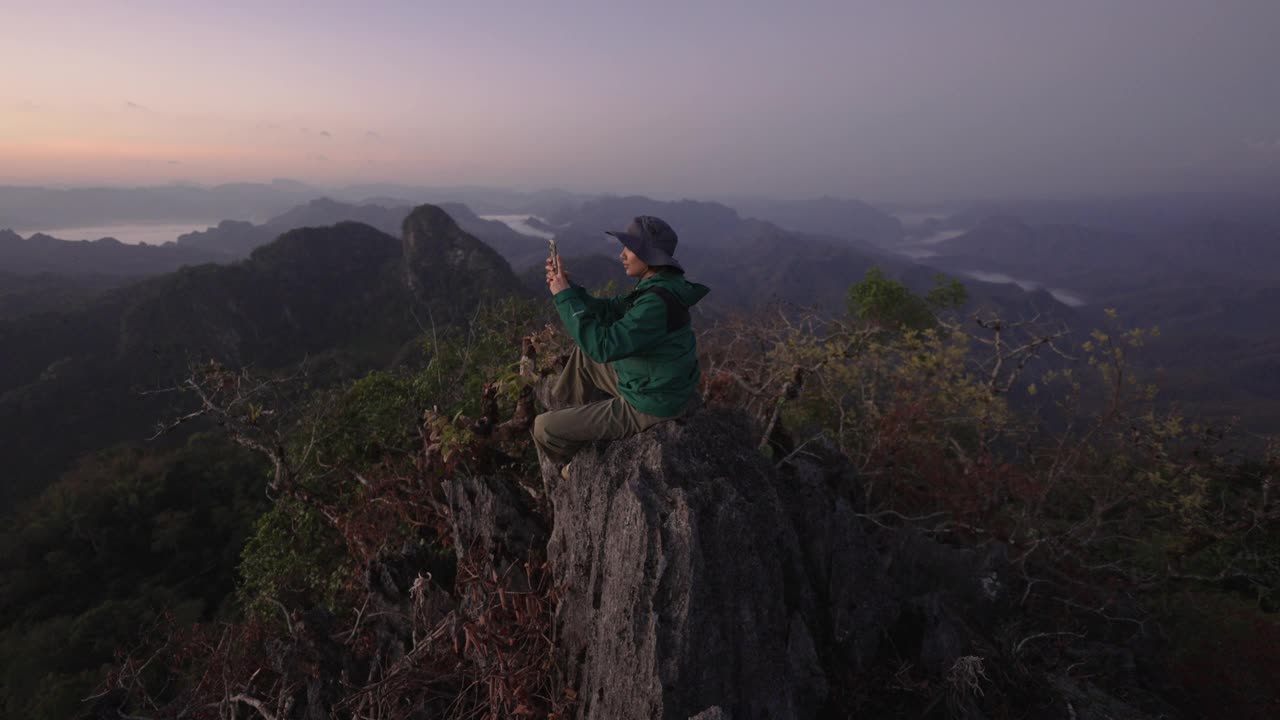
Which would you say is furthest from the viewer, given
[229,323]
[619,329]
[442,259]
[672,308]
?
[442,259]

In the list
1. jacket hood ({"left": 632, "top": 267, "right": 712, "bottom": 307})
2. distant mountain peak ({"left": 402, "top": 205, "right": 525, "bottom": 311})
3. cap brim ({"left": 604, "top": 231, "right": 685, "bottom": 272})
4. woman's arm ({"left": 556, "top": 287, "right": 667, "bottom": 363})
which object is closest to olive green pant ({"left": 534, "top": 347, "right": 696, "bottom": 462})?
woman's arm ({"left": 556, "top": 287, "right": 667, "bottom": 363})

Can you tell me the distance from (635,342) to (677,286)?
0.63 meters

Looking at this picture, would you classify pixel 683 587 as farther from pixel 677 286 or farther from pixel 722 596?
pixel 677 286

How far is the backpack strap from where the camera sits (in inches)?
170

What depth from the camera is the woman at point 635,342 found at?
424cm

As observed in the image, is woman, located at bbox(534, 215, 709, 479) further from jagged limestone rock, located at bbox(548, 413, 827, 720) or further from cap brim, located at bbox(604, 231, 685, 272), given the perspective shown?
jagged limestone rock, located at bbox(548, 413, 827, 720)

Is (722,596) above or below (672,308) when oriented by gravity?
below

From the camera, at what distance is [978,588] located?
784 cm

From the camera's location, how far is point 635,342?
166 inches

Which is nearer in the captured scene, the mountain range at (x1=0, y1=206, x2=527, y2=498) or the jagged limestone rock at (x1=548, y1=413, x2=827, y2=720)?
the jagged limestone rock at (x1=548, y1=413, x2=827, y2=720)

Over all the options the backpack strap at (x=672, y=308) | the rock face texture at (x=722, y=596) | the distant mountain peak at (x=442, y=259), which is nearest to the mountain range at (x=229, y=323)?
the distant mountain peak at (x=442, y=259)

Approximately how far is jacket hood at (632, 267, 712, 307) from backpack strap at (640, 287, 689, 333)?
32 mm

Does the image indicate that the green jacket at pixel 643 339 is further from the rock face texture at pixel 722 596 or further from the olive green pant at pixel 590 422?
the rock face texture at pixel 722 596

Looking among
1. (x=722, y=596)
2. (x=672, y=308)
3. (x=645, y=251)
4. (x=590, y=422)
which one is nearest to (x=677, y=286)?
(x=672, y=308)
